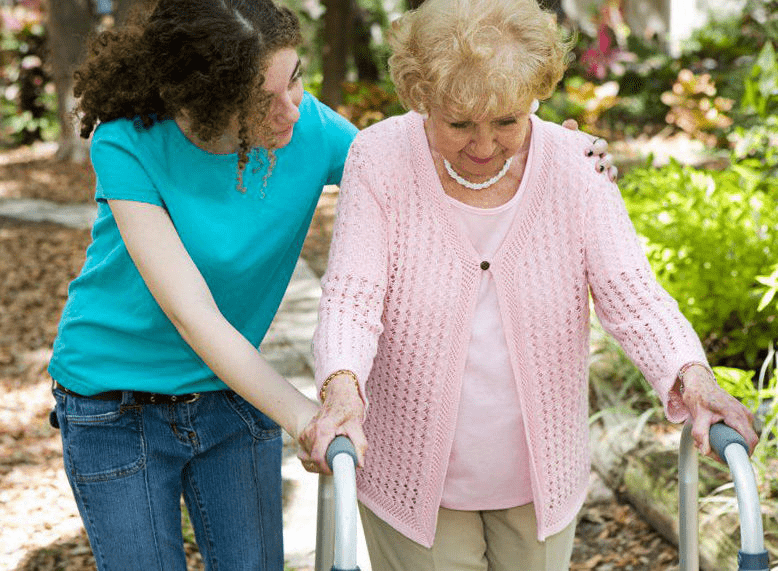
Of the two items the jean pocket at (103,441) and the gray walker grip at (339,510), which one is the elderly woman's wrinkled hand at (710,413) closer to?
the gray walker grip at (339,510)

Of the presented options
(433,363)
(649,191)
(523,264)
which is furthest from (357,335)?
(649,191)

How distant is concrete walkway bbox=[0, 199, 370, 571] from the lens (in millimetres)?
3873

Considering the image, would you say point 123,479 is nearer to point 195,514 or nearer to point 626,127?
point 195,514

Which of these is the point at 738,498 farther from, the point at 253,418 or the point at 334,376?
the point at 253,418

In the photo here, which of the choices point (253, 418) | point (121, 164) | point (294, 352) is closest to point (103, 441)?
point (253, 418)

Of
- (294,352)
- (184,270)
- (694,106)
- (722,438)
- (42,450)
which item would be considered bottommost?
(42,450)

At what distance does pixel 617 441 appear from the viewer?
4.09 meters

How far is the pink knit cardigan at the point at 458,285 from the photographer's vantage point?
207 cm

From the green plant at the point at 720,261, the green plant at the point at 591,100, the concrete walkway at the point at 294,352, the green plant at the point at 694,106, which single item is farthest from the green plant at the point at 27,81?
the green plant at the point at 720,261

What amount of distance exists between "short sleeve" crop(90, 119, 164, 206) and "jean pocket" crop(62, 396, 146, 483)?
1.48 ft

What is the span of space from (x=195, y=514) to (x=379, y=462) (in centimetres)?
46

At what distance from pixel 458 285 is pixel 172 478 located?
0.76m

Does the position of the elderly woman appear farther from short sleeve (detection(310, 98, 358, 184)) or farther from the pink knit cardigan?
short sleeve (detection(310, 98, 358, 184))

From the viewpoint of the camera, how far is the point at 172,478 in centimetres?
231
